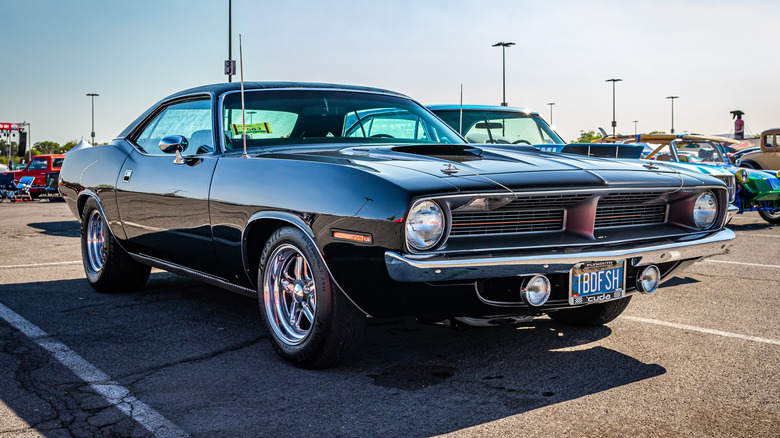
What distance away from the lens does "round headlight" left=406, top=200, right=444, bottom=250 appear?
9.67 ft

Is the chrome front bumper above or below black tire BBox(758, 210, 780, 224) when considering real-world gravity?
above

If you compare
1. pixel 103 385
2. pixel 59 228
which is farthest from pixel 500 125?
pixel 59 228

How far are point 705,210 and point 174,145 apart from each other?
2.91m

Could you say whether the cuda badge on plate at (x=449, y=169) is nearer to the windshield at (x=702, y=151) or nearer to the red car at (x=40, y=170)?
the windshield at (x=702, y=151)

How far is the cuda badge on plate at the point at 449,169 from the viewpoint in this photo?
10.3ft

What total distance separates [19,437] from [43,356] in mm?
1126

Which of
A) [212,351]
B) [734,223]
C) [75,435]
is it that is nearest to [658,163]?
[212,351]

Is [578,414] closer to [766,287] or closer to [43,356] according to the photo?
[43,356]

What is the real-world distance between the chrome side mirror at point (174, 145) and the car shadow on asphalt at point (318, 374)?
1.01 metres

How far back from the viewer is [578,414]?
9.21 feet

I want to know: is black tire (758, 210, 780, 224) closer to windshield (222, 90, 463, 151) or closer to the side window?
windshield (222, 90, 463, 151)

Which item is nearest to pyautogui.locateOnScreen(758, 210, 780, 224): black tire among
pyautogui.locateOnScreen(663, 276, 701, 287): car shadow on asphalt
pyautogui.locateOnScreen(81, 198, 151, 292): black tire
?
pyautogui.locateOnScreen(663, 276, 701, 287): car shadow on asphalt

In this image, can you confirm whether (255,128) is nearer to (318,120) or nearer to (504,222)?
(318,120)

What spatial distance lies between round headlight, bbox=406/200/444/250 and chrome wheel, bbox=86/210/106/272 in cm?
337
